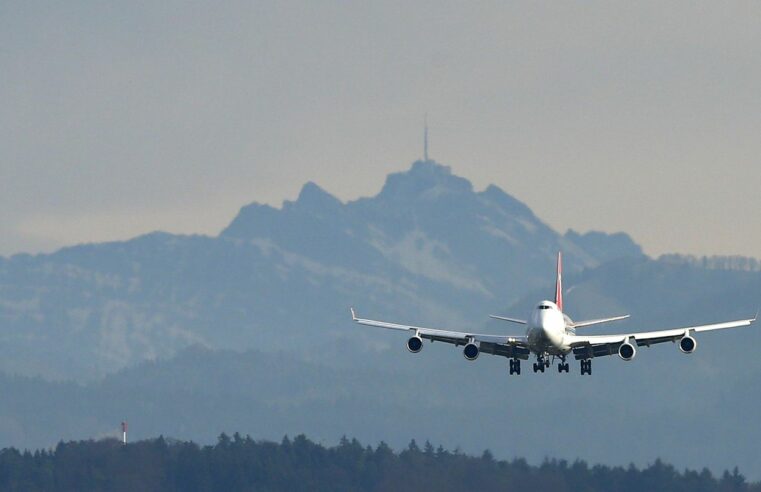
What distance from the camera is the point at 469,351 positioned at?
14000cm

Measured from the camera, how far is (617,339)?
141m

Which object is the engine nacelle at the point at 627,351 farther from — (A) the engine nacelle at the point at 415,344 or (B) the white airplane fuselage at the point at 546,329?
(A) the engine nacelle at the point at 415,344

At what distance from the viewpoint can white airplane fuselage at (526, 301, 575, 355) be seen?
13462 cm

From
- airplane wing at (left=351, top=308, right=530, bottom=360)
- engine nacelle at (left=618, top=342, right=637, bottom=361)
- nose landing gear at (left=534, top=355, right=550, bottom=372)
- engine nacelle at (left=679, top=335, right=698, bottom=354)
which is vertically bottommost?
nose landing gear at (left=534, top=355, right=550, bottom=372)

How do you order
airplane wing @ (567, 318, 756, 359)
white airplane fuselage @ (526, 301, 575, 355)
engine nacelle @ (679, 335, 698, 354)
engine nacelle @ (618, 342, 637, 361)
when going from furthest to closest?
1. airplane wing @ (567, 318, 756, 359)
2. engine nacelle @ (679, 335, 698, 354)
3. engine nacelle @ (618, 342, 637, 361)
4. white airplane fuselage @ (526, 301, 575, 355)

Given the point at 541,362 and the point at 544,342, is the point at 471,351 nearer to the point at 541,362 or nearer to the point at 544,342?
the point at 541,362

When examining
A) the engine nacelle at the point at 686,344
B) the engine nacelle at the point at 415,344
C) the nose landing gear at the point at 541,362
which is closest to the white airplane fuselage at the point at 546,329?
the nose landing gear at the point at 541,362

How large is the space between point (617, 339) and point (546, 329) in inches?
349

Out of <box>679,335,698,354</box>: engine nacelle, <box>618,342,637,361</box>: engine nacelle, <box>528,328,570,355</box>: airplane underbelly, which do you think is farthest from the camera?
<box>679,335,698,354</box>: engine nacelle

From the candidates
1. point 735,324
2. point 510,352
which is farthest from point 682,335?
point 510,352

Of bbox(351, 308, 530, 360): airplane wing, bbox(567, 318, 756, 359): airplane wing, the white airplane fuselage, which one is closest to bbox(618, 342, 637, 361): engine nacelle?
bbox(567, 318, 756, 359): airplane wing

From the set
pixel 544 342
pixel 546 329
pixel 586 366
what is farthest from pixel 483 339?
pixel 586 366

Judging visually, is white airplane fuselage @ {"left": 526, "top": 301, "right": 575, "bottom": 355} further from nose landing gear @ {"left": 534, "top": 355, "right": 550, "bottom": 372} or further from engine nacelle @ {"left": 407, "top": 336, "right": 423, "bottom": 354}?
engine nacelle @ {"left": 407, "top": 336, "right": 423, "bottom": 354}

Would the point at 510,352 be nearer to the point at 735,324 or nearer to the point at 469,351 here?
the point at 469,351
